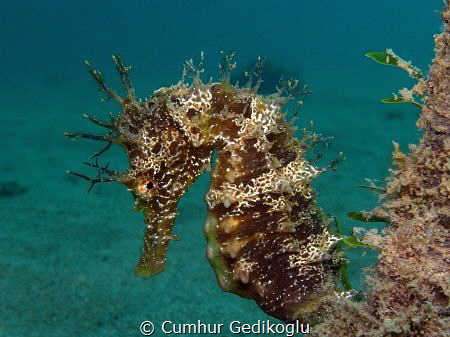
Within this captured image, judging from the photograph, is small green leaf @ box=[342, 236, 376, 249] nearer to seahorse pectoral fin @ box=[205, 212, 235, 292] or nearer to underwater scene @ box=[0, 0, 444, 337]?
underwater scene @ box=[0, 0, 444, 337]

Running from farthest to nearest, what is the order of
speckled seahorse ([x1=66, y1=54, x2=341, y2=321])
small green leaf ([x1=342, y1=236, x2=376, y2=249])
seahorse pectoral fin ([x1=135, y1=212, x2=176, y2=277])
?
seahorse pectoral fin ([x1=135, y1=212, x2=176, y2=277]), speckled seahorse ([x1=66, y1=54, x2=341, y2=321]), small green leaf ([x1=342, y1=236, x2=376, y2=249])

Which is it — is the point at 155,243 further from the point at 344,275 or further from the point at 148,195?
the point at 344,275

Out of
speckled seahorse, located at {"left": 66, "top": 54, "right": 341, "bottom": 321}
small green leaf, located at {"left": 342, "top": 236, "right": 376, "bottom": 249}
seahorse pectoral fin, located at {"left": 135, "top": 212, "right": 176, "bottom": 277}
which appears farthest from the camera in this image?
seahorse pectoral fin, located at {"left": 135, "top": 212, "right": 176, "bottom": 277}

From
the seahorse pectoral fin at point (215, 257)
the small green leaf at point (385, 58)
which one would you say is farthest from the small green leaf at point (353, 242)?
the small green leaf at point (385, 58)

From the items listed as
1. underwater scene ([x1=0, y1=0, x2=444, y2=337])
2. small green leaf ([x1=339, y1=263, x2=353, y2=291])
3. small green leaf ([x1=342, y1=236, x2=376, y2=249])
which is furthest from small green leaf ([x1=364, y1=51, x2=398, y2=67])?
small green leaf ([x1=339, y1=263, x2=353, y2=291])

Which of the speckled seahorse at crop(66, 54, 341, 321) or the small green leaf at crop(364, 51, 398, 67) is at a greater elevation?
the small green leaf at crop(364, 51, 398, 67)

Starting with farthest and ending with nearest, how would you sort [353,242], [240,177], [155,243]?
[155,243] → [240,177] → [353,242]

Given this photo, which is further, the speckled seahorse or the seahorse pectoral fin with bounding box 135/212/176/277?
the seahorse pectoral fin with bounding box 135/212/176/277

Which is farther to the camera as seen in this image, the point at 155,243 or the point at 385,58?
the point at 155,243

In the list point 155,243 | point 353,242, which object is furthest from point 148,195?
point 353,242

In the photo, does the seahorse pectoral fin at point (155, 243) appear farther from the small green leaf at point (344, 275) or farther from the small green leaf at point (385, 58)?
the small green leaf at point (385, 58)

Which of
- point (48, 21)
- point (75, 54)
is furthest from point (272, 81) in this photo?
point (48, 21)
